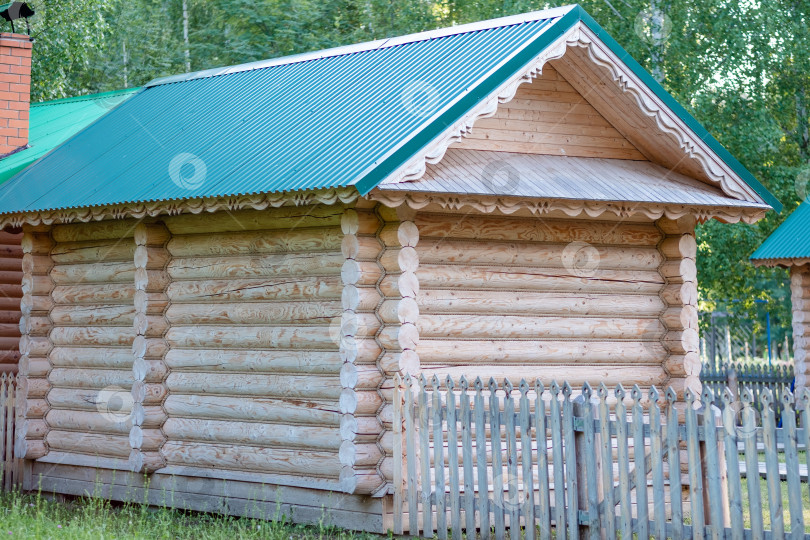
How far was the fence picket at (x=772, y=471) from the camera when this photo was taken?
6824mm

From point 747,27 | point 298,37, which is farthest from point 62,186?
point 298,37

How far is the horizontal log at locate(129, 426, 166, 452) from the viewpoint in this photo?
37.0 feet

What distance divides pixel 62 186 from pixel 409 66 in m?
4.28

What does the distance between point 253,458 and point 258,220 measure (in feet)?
7.70

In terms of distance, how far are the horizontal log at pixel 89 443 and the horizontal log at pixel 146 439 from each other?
0.45 metres

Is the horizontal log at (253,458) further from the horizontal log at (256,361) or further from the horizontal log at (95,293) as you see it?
the horizontal log at (95,293)

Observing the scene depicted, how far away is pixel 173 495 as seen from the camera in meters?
11.2

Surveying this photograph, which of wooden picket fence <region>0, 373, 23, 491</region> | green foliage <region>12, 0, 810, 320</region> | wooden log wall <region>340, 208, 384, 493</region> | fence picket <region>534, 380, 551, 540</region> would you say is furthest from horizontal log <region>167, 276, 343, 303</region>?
green foliage <region>12, 0, 810, 320</region>

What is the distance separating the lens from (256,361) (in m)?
10.6

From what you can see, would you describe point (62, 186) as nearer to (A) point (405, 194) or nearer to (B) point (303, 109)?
(B) point (303, 109)

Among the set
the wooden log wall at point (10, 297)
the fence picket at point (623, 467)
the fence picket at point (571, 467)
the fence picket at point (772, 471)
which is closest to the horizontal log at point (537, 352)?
the fence picket at point (571, 467)

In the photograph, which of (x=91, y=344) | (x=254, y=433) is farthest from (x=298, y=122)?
(x=91, y=344)

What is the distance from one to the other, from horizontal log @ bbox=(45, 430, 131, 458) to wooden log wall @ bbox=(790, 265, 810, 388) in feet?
38.4

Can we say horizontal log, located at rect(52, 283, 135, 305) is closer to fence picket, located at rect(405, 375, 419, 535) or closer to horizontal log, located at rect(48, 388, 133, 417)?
horizontal log, located at rect(48, 388, 133, 417)
